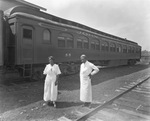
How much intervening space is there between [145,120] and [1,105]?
4138mm

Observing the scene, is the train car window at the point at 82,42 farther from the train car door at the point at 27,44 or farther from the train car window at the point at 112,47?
the train car window at the point at 112,47

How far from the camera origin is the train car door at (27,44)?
20.1 ft

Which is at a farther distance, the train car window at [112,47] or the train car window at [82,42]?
the train car window at [112,47]

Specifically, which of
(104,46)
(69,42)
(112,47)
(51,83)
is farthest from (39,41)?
(112,47)

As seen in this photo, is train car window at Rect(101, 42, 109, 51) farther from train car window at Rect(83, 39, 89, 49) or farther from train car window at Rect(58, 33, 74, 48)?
train car window at Rect(58, 33, 74, 48)

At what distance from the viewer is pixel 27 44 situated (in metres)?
6.27

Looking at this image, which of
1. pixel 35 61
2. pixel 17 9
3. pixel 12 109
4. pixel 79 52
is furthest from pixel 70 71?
pixel 12 109

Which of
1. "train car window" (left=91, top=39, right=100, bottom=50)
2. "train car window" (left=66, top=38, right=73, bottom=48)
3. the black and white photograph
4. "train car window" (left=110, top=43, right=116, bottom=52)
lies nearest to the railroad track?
the black and white photograph

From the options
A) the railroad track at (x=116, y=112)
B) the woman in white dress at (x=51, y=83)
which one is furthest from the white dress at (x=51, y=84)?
the railroad track at (x=116, y=112)

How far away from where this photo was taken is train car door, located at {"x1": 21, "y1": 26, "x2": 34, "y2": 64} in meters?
6.13

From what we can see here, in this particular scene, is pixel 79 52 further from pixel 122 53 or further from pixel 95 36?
pixel 122 53

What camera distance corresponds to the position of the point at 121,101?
172 inches

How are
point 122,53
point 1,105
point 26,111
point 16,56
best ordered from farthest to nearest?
point 122,53
point 16,56
point 1,105
point 26,111

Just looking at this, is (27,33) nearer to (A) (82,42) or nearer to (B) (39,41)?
(B) (39,41)
